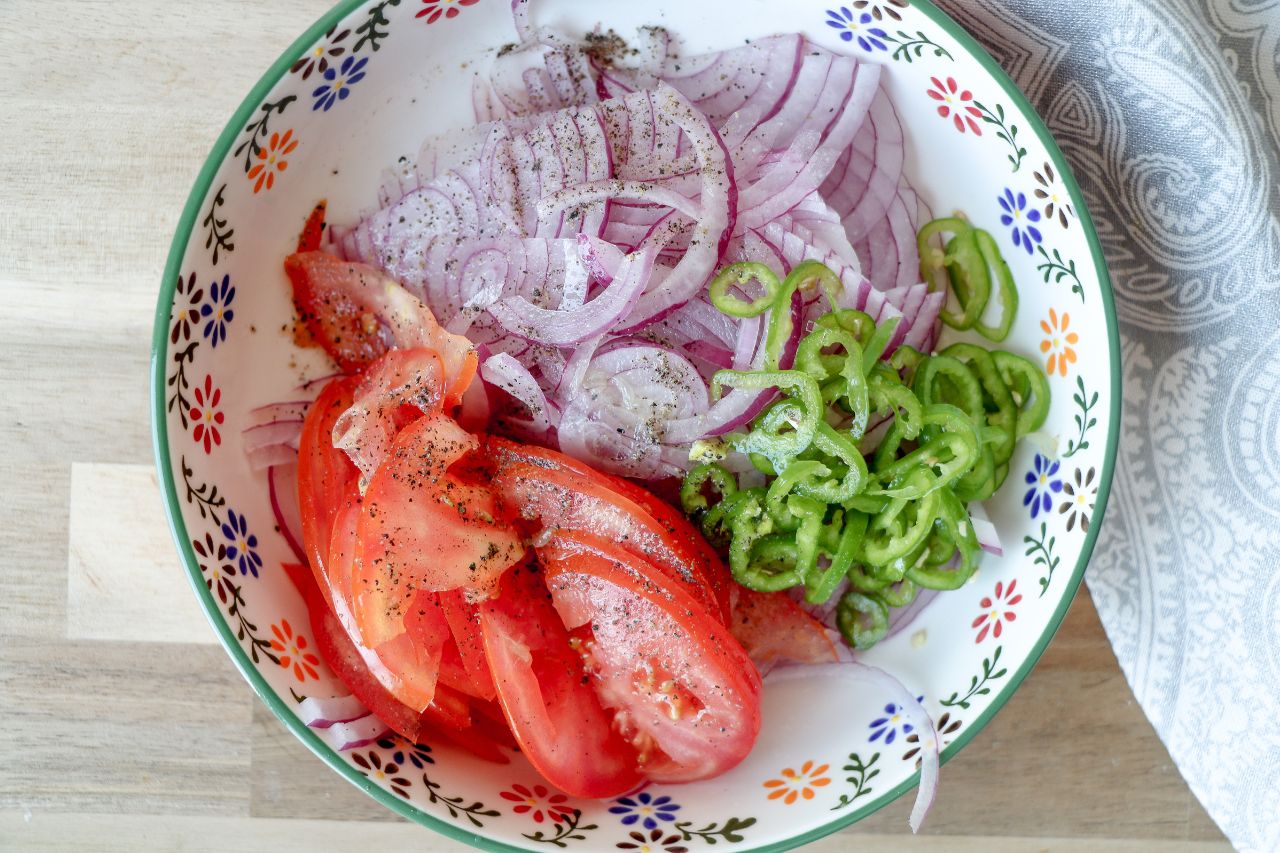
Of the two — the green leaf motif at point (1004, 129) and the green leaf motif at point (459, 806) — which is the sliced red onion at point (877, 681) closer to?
the green leaf motif at point (459, 806)

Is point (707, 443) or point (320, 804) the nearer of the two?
point (707, 443)

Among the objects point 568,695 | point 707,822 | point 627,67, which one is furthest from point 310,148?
point 707,822

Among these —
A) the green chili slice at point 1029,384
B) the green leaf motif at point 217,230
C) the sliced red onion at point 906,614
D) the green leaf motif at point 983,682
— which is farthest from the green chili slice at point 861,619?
the green leaf motif at point 217,230

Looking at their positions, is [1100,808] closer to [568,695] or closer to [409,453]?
[568,695]

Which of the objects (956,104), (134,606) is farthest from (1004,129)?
(134,606)

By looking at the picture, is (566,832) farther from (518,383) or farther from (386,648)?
(518,383)

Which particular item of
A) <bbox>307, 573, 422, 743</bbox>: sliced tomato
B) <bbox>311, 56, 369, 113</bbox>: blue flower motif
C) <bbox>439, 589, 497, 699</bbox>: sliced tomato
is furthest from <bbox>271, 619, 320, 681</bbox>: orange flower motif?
<bbox>311, 56, 369, 113</bbox>: blue flower motif

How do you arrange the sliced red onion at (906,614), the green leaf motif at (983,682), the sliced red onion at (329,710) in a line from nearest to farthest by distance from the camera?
the sliced red onion at (329,710) < the green leaf motif at (983,682) < the sliced red onion at (906,614)

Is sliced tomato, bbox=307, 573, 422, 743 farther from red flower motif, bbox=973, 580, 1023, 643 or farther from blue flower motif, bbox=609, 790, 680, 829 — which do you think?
red flower motif, bbox=973, 580, 1023, 643
